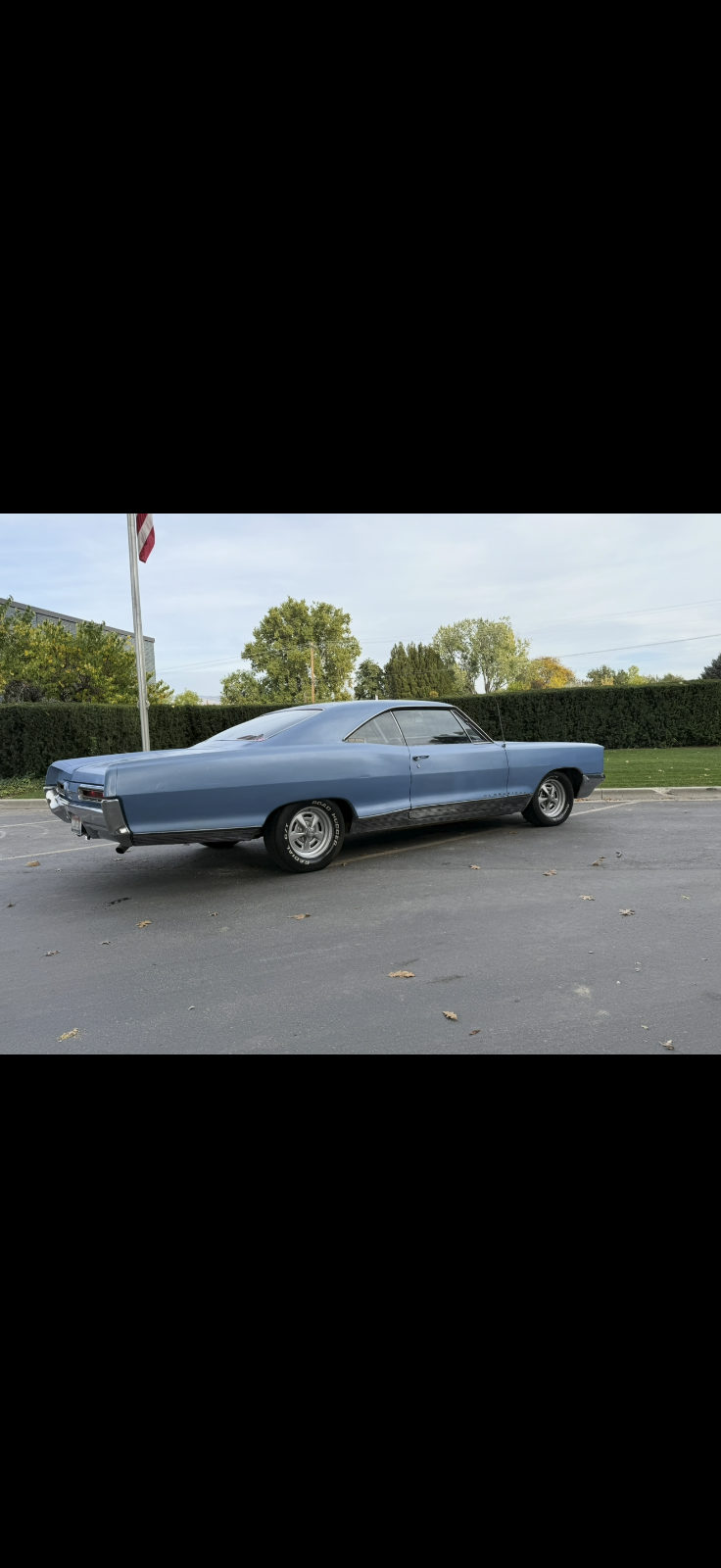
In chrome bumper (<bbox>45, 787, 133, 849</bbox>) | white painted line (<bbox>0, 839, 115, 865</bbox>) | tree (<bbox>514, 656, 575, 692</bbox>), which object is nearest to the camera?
chrome bumper (<bbox>45, 787, 133, 849</bbox>)

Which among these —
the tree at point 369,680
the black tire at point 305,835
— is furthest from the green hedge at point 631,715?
the tree at point 369,680

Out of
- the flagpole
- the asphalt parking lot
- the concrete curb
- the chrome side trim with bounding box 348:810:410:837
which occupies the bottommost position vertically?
the asphalt parking lot

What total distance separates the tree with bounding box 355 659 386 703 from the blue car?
196ft

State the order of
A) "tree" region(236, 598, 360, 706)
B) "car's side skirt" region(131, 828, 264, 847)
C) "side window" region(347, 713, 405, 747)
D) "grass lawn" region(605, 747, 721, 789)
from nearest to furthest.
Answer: "car's side skirt" region(131, 828, 264, 847), "side window" region(347, 713, 405, 747), "grass lawn" region(605, 747, 721, 789), "tree" region(236, 598, 360, 706)

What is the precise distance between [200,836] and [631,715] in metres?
16.5

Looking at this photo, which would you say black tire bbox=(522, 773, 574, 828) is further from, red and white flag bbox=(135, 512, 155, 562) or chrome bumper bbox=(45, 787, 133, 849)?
red and white flag bbox=(135, 512, 155, 562)

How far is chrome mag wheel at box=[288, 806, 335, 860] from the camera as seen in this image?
6.66 metres

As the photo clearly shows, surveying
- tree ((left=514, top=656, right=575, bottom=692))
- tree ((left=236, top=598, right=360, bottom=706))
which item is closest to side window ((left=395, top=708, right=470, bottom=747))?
tree ((left=236, top=598, right=360, bottom=706))

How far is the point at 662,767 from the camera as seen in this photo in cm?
1445

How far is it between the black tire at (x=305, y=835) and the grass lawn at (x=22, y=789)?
7.03 m

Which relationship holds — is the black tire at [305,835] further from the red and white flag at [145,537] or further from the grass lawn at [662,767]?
the red and white flag at [145,537]

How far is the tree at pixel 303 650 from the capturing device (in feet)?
190
